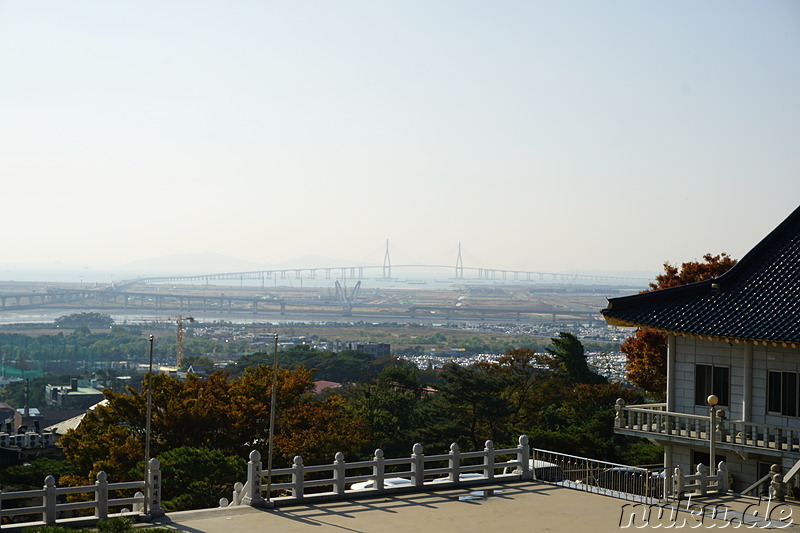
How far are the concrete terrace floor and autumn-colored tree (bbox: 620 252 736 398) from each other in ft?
63.8

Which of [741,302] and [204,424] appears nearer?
[741,302]

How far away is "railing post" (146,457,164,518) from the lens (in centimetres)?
1844

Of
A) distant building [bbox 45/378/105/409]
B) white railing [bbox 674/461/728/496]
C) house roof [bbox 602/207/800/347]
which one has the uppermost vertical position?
house roof [bbox 602/207/800/347]

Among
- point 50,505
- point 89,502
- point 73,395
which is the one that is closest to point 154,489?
point 89,502

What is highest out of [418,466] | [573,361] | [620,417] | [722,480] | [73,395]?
[620,417]

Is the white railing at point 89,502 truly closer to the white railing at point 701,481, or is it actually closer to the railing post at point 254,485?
the railing post at point 254,485

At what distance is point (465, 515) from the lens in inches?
769

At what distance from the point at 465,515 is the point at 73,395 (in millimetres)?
99871

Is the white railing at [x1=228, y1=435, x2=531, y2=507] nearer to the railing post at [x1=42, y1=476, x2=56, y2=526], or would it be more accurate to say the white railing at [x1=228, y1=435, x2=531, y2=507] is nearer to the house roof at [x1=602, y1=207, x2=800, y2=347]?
the railing post at [x1=42, y1=476, x2=56, y2=526]

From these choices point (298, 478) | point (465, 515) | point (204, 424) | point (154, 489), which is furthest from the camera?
point (204, 424)

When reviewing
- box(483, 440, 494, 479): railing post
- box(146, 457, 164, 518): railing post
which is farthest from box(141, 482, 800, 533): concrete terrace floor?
box(483, 440, 494, 479): railing post

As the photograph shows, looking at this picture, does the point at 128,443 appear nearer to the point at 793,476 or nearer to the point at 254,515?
the point at 254,515

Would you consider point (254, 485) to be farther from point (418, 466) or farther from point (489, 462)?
point (489, 462)

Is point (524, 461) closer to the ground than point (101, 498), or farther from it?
closer to the ground
